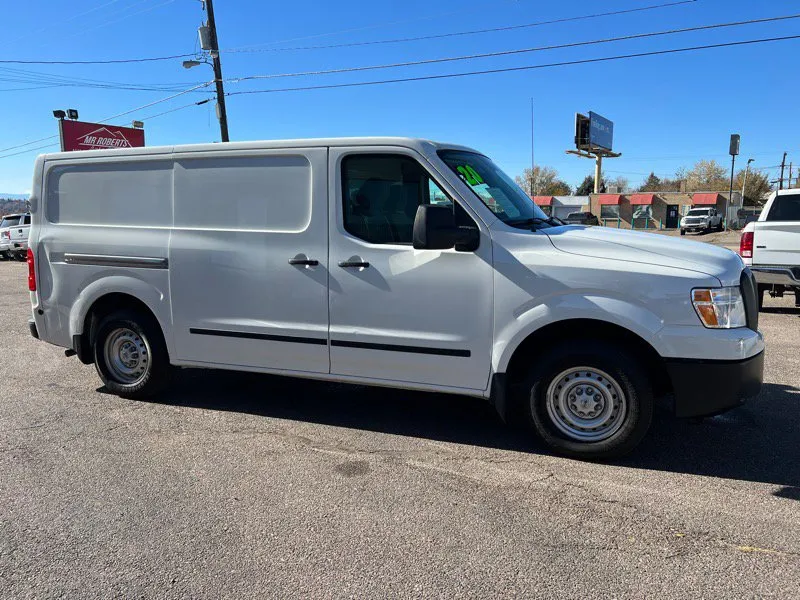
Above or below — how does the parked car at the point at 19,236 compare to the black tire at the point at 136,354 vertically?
above

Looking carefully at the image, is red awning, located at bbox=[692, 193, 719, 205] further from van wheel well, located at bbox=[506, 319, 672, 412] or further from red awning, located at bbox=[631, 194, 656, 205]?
van wheel well, located at bbox=[506, 319, 672, 412]

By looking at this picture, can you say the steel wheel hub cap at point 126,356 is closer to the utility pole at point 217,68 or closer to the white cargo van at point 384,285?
the white cargo van at point 384,285

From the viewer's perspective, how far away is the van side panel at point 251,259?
452 centimetres

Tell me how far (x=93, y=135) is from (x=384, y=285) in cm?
3085

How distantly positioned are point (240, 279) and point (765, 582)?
3.80 metres

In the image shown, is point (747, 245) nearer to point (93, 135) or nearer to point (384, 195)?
point (384, 195)

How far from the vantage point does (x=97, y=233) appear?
5281mm

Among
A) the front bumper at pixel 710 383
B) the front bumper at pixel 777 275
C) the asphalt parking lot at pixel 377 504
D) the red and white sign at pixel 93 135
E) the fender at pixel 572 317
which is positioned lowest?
the asphalt parking lot at pixel 377 504

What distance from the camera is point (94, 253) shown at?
5281 mm

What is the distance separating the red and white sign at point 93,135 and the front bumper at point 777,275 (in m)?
26.7

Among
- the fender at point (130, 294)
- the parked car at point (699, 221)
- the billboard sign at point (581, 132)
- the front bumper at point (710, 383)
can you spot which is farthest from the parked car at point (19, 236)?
the billboard sign at point (581, 132)

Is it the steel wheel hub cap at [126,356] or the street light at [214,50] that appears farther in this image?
the street light at [214,50]

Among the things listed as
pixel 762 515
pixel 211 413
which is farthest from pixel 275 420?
pixel 762 515

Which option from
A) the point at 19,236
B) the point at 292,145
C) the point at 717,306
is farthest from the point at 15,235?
the point at 717,306
